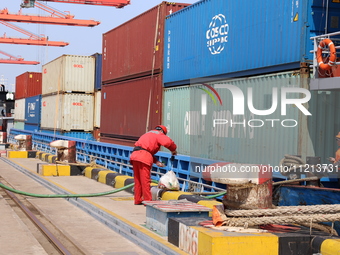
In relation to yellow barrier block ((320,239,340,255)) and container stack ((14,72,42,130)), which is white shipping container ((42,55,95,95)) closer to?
container stack ((14,72,42,130))

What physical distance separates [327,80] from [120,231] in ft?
14.1

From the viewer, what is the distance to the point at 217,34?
14719 millimetres

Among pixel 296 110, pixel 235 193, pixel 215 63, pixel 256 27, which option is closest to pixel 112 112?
pixel 215 63

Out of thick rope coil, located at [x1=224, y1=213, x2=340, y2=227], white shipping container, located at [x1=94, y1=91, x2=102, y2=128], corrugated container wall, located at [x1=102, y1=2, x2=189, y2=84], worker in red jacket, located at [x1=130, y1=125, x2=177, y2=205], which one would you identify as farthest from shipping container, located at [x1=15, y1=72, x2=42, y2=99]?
thick rope coil, located at [x1=224, y1=213, x2=340, y2=227]

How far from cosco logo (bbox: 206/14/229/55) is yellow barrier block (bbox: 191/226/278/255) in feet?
25.1

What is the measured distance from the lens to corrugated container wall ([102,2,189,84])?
19016 millimetres

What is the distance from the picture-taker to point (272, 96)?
11.9 metres

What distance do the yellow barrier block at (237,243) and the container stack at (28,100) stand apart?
32.6 metres

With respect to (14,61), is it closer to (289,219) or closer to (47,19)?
(47,19)

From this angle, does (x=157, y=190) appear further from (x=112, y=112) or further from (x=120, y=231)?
(x=112, y=112)

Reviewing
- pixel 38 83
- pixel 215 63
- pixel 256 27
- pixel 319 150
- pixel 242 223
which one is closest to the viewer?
pixel 242 223

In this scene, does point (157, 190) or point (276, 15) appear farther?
point (157, 190)

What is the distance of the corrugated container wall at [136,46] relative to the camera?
749 inches

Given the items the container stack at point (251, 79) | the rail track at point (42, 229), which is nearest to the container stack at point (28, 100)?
the container stack at point (251, 79)
